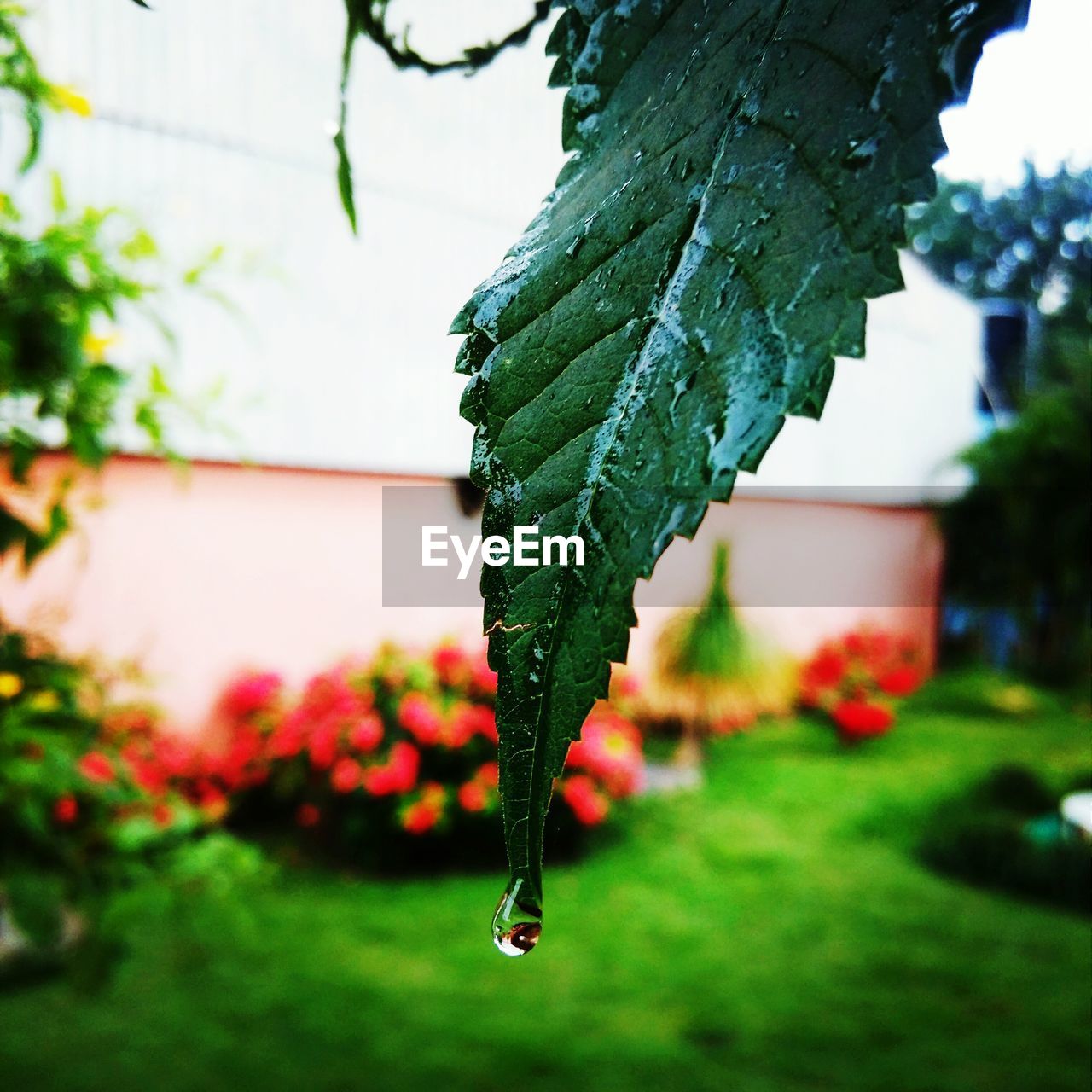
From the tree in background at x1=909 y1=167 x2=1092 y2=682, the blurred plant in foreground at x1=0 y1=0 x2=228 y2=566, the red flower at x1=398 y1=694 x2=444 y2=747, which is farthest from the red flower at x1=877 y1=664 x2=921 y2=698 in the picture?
the blurred plant in foreground at x1=0 y1=0 x2=228 y2=566

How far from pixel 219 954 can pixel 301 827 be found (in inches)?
28.8

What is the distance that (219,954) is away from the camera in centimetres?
207

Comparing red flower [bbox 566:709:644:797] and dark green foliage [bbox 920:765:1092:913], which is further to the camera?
red flower [bbox 566:709:644:797]

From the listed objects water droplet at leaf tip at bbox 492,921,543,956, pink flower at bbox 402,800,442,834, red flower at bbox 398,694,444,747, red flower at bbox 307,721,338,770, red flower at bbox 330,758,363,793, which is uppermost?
water droplet at leaf tip at bbox 492,921,543,956

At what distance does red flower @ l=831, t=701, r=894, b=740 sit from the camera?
3738 mm

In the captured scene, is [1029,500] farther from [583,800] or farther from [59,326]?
[59,326]

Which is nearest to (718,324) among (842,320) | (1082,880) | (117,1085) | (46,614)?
(842,320)

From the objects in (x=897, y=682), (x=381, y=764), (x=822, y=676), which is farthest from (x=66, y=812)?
(x=897, y=682)

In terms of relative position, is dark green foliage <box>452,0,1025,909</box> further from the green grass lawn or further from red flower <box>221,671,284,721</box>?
red flower <box>221,671,284,721</box>

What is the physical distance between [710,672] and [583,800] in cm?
121

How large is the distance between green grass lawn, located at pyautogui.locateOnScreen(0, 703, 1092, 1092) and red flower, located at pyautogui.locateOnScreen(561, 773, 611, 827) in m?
0.14

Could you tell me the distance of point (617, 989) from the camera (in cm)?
199

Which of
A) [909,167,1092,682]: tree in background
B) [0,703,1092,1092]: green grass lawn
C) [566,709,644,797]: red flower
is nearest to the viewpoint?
[0,703,1092,1092]: green grass lawn

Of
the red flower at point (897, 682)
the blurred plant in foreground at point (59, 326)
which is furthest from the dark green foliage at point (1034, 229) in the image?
the red flower at point (897, 682)
